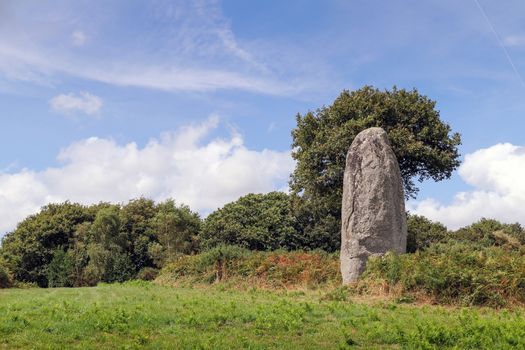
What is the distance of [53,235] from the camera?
160ft

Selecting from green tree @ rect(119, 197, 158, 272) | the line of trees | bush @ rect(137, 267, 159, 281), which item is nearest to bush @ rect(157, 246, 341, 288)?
the line of trees

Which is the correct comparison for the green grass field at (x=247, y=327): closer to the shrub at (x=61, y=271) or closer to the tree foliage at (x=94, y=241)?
the tree foliage at (x=94, y=241)

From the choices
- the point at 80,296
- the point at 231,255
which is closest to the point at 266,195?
the point at 231,255

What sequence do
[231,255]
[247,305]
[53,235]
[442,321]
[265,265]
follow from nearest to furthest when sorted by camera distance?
[442,321], [247,305], [265,265], [231,255], [53,235]

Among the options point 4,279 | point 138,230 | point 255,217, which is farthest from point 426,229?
point 4,279

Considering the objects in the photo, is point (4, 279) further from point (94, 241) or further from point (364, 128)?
point (364, 128)

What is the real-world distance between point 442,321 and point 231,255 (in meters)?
15.0

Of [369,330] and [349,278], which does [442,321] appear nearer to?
[369,330]

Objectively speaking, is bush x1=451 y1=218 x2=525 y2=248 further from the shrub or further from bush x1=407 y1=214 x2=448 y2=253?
the shrub

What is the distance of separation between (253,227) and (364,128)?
16558 mm

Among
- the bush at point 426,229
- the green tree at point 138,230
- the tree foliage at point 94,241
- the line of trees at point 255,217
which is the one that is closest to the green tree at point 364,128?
the line of trees at point 255,217

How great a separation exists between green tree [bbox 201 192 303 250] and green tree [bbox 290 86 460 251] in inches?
386

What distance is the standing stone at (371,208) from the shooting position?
68.6 feet

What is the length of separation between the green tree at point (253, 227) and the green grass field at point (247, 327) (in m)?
30.0
